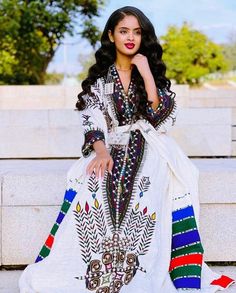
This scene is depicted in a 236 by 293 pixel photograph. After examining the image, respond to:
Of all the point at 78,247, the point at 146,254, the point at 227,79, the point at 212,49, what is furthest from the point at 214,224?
the point at 227,79

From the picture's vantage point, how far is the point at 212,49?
36.0 metres

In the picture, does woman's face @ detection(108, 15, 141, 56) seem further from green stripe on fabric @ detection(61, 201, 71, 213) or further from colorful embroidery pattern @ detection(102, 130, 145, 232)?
green stripe on fabric @ detection(61, 201, 71, 213)

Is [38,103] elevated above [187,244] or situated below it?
below

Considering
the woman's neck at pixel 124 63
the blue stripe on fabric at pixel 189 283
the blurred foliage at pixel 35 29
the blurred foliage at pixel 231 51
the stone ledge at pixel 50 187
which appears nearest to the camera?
the blue stripe on fabric at pixel 189 283

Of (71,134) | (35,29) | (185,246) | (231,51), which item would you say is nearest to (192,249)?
(185,246)

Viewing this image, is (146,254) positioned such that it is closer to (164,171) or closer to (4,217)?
(164,171)

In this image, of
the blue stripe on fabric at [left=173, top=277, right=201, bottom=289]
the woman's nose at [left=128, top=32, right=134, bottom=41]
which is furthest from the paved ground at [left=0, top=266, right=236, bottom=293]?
the woman's nose at [left=128, top=32, right=134, bottom=41]

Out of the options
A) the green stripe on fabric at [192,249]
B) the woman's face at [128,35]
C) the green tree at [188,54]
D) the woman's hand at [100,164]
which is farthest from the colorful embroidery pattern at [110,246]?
the green tree at [188,54]

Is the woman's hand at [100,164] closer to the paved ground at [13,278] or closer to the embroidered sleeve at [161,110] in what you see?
the embroidered sleeve at [161,110]

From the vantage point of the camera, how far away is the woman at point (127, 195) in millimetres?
3295

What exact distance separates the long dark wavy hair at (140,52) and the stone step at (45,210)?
665 millimetres

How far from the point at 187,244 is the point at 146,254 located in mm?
331

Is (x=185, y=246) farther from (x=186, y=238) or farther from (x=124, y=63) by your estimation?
(x=124, y=63)

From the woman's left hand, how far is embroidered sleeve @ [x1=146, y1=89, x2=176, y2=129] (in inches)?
5.5
